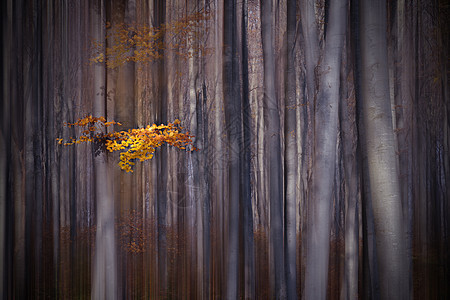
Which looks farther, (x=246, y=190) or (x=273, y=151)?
(x=246, y=190)

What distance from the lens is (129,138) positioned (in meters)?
3.01

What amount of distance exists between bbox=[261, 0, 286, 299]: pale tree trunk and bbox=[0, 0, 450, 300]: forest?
0.06 feet

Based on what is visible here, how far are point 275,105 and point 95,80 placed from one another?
2.19 metres

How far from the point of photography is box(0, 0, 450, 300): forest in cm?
298

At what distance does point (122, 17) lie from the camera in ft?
10.4

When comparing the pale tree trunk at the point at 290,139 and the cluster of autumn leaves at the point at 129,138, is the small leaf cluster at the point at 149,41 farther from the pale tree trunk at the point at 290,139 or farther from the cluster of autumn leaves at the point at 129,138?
the pale tree trunk at the point at 290,139

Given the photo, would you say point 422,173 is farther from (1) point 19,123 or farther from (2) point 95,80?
(1) point 19,123

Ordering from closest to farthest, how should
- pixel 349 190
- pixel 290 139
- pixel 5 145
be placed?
pixel 349 190, pixel 290 139, pixel 5 145

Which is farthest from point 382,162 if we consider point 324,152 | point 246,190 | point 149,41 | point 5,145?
point 5,145

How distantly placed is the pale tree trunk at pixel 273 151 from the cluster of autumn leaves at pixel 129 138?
38.9 inches

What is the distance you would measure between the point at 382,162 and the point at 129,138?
254cm

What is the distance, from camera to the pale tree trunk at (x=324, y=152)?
1.90m

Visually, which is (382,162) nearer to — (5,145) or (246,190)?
(246,190)

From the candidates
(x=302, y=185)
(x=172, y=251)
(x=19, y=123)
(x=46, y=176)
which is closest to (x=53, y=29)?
(x=19, y=123)
